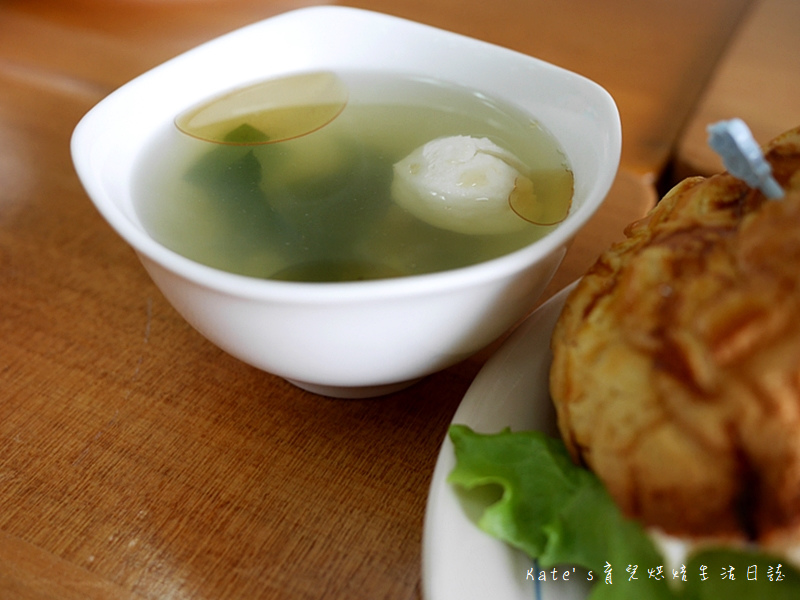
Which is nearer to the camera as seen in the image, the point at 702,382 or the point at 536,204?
the point at 702,382

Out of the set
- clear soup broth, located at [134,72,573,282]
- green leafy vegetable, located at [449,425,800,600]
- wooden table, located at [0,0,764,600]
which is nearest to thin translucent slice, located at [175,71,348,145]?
clear soup broth, located at [134,72,573,282]

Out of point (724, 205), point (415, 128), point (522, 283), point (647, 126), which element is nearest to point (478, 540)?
point (522, 283)

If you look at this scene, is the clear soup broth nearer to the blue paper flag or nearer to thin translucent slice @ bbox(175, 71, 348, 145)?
thin translucent slice @ bbox(175, 71, 348, 145)

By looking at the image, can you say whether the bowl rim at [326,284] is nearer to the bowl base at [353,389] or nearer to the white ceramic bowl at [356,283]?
the white ceramic bowl at [356,283]

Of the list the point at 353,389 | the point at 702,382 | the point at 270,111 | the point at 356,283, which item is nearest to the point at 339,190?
the point at 270,111

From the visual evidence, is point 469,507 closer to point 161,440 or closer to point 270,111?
point 161,440


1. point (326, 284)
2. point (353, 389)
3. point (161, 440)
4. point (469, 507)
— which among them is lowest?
point (161, 440)
